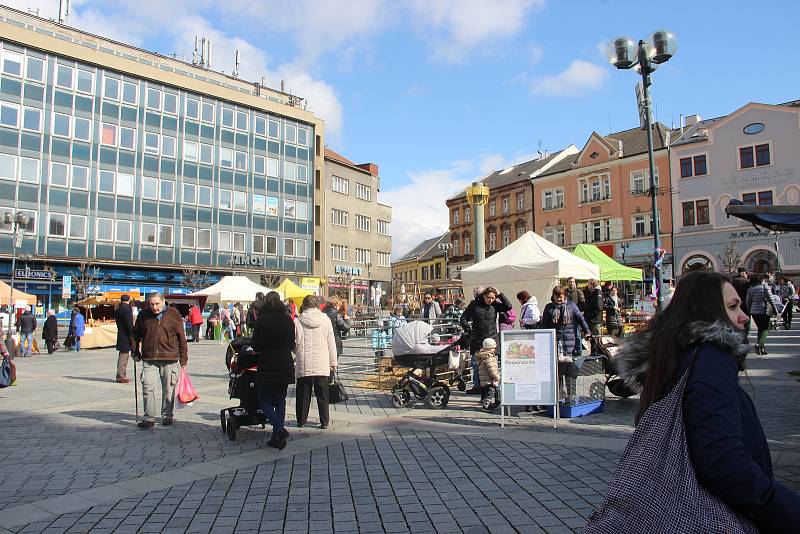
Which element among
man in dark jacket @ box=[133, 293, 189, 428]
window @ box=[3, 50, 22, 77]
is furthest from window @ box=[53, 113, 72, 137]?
man in dark jacket @ box=[133, 293, 189, 428]

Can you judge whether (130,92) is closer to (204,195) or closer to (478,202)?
(204,195)

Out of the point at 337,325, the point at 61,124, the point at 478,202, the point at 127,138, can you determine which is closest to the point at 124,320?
the point at 337,325

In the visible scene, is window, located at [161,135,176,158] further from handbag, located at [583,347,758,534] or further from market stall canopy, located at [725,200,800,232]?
handbag, located at [583,347,758,534]

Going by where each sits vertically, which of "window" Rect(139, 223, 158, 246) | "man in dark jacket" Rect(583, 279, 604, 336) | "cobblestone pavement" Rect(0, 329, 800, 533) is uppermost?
"window" Rect(139, 223, 158, 246)

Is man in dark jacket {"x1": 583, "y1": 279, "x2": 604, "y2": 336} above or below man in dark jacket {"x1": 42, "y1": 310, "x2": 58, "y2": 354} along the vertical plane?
above

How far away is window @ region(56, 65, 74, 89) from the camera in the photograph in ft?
133

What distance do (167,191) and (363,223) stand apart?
72.2 ft

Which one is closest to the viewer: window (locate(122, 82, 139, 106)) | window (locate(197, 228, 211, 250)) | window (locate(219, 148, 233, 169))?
window (locate(122, 82, 139, 106))

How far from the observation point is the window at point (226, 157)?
48.8m

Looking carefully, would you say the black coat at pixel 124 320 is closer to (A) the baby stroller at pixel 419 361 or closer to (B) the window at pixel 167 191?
(A) the baby stroller at pixel 419 361

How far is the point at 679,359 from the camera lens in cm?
206

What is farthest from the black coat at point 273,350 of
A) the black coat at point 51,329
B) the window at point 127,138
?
the window at point 127,138

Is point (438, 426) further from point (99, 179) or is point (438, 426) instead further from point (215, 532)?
point (99, 179)

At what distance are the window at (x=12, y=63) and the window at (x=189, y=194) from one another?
41.7ft
